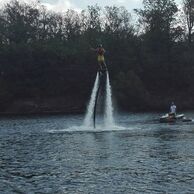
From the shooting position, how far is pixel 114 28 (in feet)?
561

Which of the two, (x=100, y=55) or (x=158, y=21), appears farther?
(x=158, y=21)

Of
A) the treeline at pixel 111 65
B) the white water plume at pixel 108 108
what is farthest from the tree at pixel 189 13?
the white water plume at pixel 108 108

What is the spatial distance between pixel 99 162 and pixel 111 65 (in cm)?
10681

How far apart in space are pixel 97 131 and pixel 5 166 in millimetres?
27450

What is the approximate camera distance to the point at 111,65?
14812 cm

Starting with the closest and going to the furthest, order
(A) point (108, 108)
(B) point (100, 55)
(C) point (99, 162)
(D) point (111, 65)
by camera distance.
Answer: (C) point (99, 162) < (B) point (100, 55) < (A) point (108, 108) < (D) point (111, 65)

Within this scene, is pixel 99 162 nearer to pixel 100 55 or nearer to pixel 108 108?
pixel 100 55

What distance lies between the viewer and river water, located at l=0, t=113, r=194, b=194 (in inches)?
1302

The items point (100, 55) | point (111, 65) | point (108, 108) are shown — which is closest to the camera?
point (100, 55)

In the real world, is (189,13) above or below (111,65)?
above

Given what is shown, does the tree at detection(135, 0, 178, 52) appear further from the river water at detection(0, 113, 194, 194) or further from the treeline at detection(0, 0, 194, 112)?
the river water at detection(0, 113, 194, 194)

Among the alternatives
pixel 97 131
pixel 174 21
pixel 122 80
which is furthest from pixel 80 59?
pixel 97 131

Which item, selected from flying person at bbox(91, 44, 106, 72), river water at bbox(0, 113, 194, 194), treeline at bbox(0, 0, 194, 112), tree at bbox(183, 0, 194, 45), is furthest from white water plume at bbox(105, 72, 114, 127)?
tree at bbox(183, 0, 194, 45)

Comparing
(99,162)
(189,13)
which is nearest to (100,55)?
(99,162)
